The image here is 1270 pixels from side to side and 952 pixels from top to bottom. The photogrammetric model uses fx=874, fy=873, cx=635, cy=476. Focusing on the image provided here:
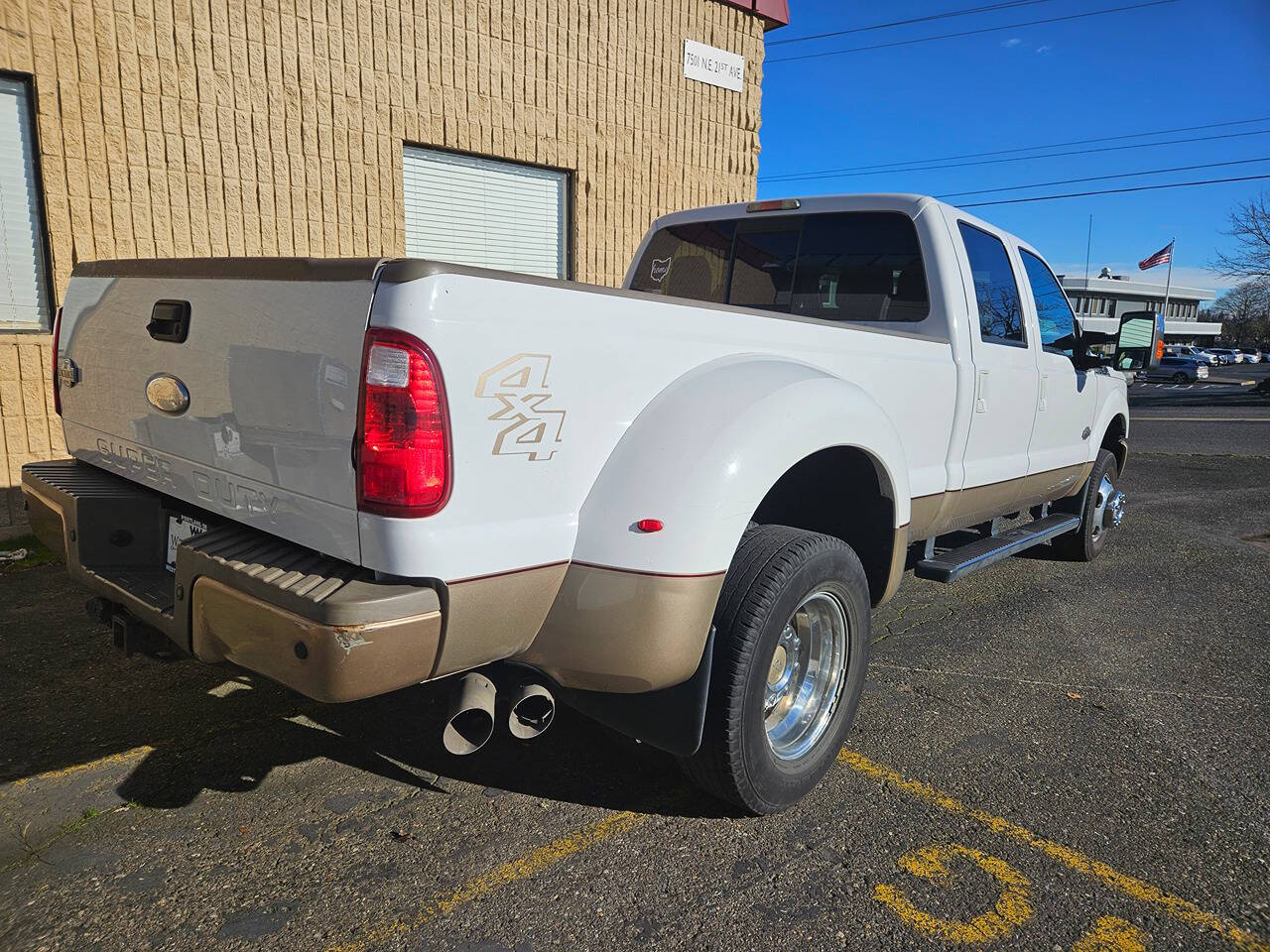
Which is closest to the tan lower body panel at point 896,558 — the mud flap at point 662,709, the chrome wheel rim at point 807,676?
the chrome wheel rim at point 807,676

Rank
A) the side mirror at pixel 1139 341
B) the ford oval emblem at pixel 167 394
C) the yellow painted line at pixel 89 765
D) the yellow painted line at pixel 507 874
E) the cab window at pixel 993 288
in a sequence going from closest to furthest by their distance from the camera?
1. the yellow painted line at pixel 507 874
2. the ford oval emblem at pixel 167 394
3. the yellow painted line at pixel 89 765
4. the cab window at pixel 993 288
5. the side mirror at pixel 1139 341

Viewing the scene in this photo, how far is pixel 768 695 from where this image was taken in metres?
2.96

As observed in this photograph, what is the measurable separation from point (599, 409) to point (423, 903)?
141 cm

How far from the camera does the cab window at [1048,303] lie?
15.8 ft

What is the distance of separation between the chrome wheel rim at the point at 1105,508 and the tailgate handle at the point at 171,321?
5558 mm

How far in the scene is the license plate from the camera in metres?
2.68

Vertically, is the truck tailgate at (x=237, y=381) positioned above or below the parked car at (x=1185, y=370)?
above

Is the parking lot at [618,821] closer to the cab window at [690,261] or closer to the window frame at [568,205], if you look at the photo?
the cab window at [690,261]

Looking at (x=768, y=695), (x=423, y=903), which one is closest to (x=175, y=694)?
(x=423, y=903)

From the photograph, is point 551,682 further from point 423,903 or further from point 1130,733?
point 1130,733

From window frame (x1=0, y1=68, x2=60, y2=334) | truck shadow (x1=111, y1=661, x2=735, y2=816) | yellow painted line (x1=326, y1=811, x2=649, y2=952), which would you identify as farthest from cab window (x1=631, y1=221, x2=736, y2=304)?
window frame (x1=0, y1=68, x2=60, y2=334)

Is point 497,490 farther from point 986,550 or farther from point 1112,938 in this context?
point 986,550

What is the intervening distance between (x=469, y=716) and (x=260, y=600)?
65 centimetres

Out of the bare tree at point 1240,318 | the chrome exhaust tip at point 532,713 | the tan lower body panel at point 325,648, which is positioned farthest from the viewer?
the bare tree at point 1240,318
